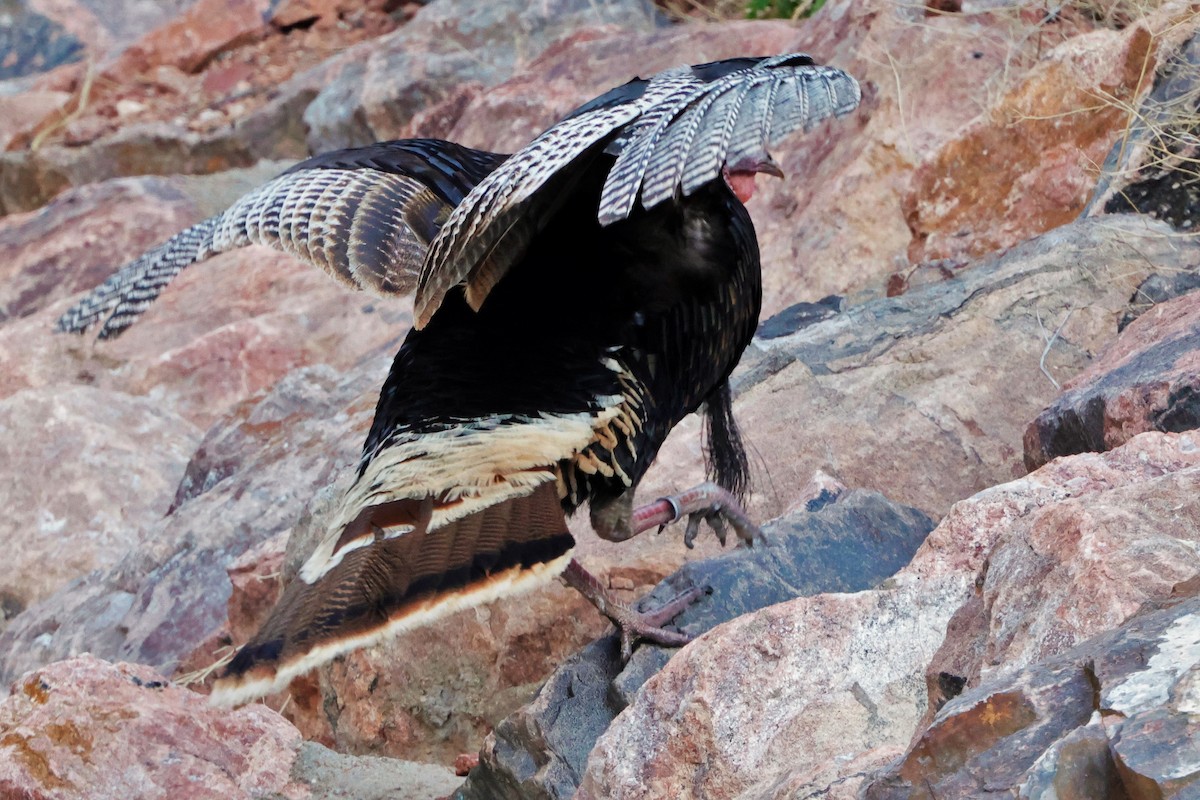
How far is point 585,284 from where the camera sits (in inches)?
166

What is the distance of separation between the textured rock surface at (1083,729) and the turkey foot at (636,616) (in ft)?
6.36

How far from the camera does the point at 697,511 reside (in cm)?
473

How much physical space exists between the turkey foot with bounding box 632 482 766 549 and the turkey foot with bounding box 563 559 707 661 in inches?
15.0

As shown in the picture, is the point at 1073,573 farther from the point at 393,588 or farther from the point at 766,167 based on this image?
the point at 766,167

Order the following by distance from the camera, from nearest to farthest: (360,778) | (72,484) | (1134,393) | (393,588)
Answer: (393,588)
(1134,393)
(360,778)
(72,484)

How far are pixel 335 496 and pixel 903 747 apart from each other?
3.10 m

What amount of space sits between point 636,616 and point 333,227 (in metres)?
1.42

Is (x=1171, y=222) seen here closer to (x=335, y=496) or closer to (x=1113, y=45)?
(x=1113, y=45)

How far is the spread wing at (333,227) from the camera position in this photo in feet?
13.6

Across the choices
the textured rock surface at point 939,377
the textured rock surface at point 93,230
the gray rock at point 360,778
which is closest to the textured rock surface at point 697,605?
the gray rock at point 360,778

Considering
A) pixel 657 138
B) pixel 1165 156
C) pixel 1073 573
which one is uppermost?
pixel 657 138

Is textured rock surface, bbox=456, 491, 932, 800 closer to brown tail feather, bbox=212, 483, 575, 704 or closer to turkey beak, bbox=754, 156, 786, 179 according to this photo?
brown tail feather, bbox=212, 483, 575, 704

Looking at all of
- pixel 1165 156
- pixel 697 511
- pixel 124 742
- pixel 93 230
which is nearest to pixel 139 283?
pixel 124 742

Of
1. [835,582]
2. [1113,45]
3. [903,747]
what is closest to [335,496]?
[835,582]
